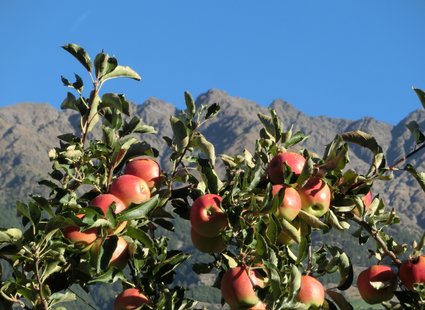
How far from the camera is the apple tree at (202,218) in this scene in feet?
12.5

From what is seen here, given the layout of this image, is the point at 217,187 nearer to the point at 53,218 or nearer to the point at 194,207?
the point at 194,207

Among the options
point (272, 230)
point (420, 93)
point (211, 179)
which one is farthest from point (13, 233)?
point (420, 93)

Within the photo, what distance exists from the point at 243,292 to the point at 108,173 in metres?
1.29

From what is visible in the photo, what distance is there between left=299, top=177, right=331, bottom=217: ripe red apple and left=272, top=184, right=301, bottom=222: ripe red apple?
0.07 metres

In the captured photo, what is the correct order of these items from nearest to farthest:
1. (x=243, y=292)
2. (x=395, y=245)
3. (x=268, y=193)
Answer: (x=268, y=193) < (x=243, y=292) < (x=395, y=245)

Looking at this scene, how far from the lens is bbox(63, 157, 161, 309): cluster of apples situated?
385 centimetres

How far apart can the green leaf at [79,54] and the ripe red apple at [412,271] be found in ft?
8.31

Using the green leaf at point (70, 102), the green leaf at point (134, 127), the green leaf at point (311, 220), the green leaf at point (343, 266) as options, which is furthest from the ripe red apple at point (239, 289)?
the green leaf at point (70, 102)

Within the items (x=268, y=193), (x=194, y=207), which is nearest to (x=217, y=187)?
(x=194, y=207)

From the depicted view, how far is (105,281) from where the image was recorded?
399 cm

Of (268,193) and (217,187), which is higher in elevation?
(217,187)

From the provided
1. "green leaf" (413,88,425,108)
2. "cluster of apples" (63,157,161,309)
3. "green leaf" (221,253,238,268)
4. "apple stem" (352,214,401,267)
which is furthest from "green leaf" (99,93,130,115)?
"green leaf" (413,88,425,108)

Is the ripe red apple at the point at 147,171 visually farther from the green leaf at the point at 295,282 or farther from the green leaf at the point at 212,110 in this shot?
the green leaf at the point at 295,282

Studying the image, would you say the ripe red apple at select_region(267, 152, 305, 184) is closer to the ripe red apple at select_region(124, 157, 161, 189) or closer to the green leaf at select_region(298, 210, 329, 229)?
the green leaf at select_region(298, 210, 329, 229)
